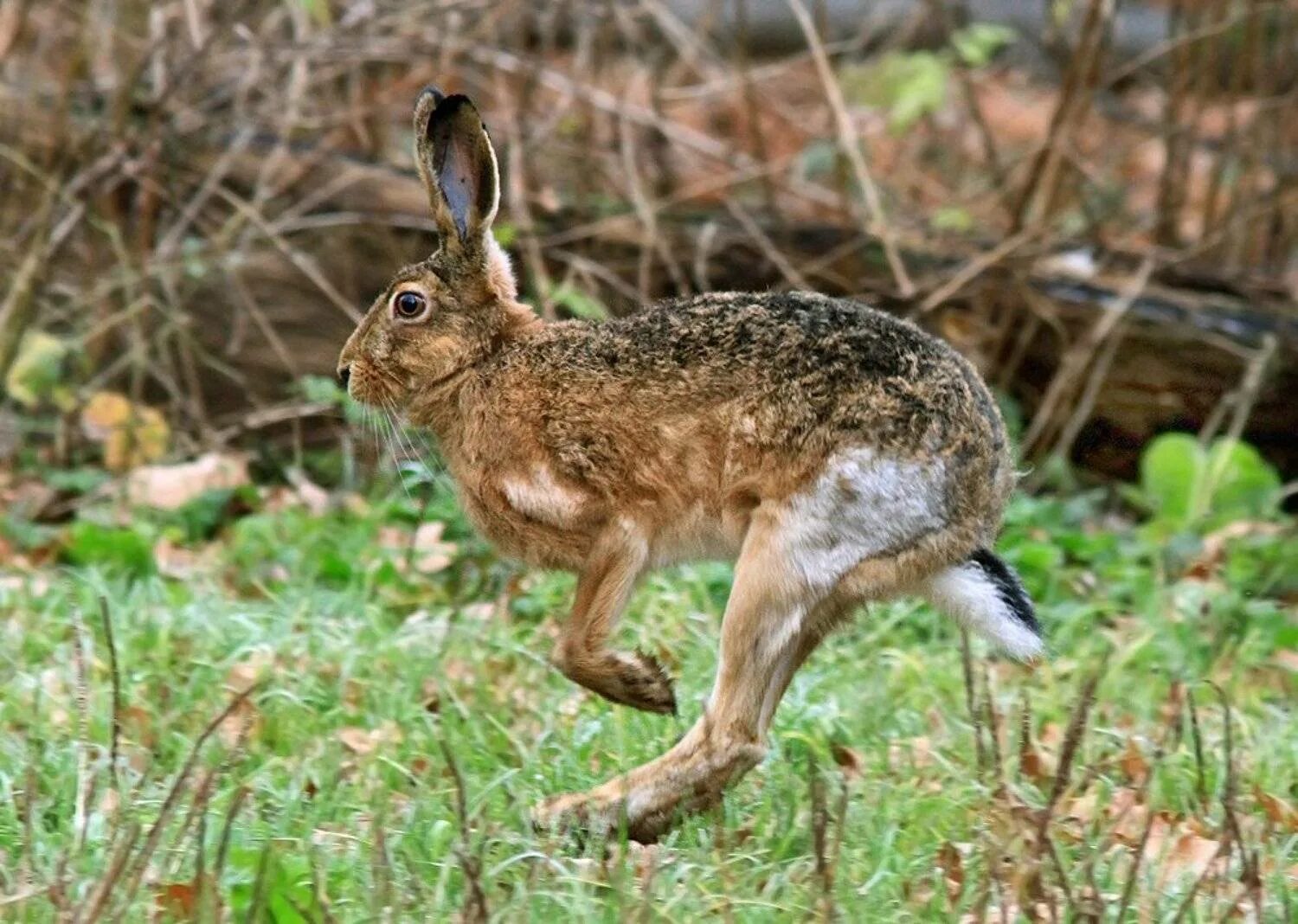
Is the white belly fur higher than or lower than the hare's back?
lower

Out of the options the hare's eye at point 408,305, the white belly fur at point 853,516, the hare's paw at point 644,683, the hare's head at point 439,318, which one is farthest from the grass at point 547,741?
the hare's eye at point 408,305

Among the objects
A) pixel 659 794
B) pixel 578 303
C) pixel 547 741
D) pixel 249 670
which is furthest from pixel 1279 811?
pixel 578 303

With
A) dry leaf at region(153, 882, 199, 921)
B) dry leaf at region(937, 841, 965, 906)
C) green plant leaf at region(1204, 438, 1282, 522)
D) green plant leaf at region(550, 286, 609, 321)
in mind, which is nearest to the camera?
dry leaf at region(153, 882, 199, 921)

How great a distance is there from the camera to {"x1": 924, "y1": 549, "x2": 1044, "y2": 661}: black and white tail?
4.12 m

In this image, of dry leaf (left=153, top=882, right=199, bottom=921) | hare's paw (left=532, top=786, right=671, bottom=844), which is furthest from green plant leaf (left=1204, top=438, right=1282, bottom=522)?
dry leaf (left=153, top=882, right=199, bottom=921)

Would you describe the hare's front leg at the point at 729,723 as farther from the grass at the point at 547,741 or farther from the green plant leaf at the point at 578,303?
the green plant leaf at the point at 578,303

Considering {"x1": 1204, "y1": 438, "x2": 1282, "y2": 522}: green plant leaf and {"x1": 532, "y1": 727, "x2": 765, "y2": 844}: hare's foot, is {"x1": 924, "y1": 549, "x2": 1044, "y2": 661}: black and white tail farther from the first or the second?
{"x1": 1204, "y1": 438, "x2": 1282, "y2": 522}: green plant leaf

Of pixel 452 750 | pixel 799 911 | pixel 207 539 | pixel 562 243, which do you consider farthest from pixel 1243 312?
pixel 799 911

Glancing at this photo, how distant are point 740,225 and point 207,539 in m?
2.67

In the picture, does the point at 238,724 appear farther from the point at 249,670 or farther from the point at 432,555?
the point at 432,555

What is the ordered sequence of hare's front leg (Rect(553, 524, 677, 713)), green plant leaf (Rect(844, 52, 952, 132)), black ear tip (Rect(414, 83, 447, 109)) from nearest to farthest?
hare's front leg (Rect(553, 524, 677, 713))
black ear tip (Rect(414, 83, 447, 109))
green plant leaf (Rect(844, 52, 952, 132))

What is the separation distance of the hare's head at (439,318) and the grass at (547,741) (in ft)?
2.64

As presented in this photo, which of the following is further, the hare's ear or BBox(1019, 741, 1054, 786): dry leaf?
BBox(1019, 741, 1054, 786): dry leaf

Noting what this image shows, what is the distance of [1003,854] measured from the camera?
3633mm
